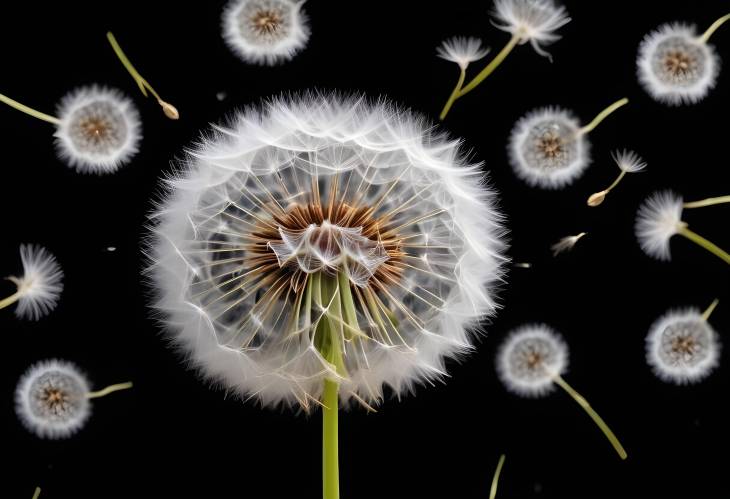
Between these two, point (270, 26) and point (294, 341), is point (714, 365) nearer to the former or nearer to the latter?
point (294, 341)

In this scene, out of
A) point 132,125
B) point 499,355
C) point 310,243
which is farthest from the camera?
point 499,355

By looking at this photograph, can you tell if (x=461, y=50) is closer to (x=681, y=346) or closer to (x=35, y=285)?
(x=681, y=346)

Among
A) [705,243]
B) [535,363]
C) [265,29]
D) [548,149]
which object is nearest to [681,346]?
[705,243]

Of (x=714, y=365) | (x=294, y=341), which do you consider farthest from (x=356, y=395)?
(x=714, y=365)

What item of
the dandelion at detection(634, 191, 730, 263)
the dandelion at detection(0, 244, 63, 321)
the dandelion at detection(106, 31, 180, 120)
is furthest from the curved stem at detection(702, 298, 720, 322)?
the dandelion at detection(0, 244, 63, 321)

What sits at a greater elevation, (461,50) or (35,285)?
(461,50)

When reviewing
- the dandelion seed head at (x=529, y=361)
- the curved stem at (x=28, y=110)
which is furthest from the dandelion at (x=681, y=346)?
the curved stem at (x=28, y=110)

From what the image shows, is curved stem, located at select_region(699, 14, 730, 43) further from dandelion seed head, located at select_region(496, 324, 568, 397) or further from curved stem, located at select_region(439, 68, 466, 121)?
dandelion seed head, located at select_region(496, 324, 568, 397)
